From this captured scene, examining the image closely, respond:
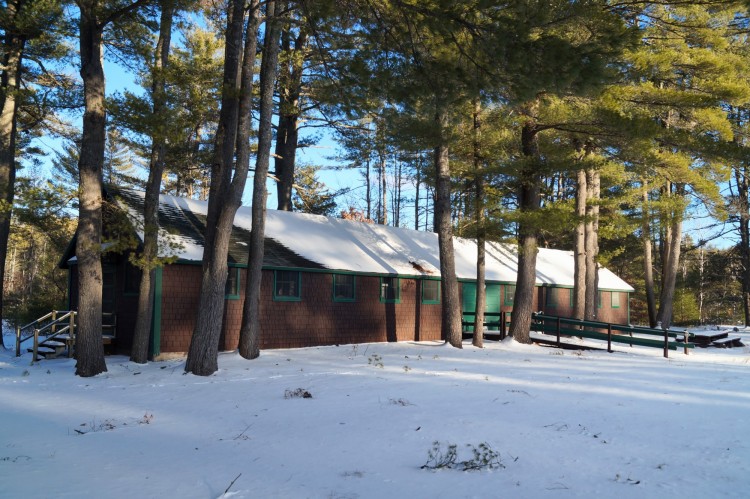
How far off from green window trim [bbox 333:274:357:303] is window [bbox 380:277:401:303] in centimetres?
112

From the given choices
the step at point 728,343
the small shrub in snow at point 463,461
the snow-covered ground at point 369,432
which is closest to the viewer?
the snow-covered ground at point 369,432

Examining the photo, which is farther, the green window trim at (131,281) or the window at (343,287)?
the window at (343,287)

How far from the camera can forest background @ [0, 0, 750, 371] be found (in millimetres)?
8461

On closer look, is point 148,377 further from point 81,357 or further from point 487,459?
point 487,459

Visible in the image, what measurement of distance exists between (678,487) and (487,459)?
153 centimetres

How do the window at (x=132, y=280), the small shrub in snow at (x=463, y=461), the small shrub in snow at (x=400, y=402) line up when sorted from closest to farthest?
1. the small shrub in snow at (x=463, y=461)
2. the small shrub in snow at (x=400, y=402)
3. the window at (x=132, y=280)

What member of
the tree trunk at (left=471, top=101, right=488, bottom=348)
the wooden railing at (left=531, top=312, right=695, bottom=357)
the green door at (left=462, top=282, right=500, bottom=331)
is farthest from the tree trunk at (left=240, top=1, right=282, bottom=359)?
the wooden railing at (left=531, top=312, right=695, bottom=357)

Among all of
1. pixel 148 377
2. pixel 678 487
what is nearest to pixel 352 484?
pixel 678 487

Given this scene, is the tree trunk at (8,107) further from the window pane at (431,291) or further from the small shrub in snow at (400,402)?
the small shrub in snow at (400,402)

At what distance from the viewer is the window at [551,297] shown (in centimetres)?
2361

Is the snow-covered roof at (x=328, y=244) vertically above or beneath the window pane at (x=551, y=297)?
above

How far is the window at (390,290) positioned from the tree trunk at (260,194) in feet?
18.6

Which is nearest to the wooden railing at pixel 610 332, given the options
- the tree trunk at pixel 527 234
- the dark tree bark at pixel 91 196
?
the tree trunk at pixel 527 234

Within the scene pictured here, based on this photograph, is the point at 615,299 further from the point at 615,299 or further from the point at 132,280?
the point at 132,280
